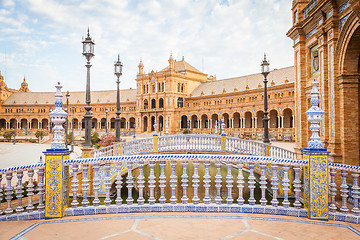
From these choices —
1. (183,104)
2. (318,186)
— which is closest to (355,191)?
(318,186)

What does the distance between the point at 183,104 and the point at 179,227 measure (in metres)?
57.7

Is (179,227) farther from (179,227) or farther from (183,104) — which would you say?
(183,104)

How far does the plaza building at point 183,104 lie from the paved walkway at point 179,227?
105ft

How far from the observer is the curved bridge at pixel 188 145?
53.3 feet

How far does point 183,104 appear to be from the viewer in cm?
6169

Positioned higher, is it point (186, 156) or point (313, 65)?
point (313, 65)

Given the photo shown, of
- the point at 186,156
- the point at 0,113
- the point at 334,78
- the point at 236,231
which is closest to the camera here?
the point at 236,231

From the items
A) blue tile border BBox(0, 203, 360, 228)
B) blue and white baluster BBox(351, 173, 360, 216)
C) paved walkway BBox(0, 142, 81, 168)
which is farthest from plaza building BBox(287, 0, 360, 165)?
paved walkway BBox(0, 142, 81, 168)

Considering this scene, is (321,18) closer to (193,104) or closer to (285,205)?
(285,205)

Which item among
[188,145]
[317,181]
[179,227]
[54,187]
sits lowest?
[179,227]

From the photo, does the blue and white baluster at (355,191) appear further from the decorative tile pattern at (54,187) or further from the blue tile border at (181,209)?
the decorative tile pattern at (54,187)

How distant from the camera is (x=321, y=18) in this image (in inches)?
450

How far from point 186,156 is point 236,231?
1.54 m

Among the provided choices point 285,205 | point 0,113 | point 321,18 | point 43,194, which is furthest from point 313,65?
point 0,113
